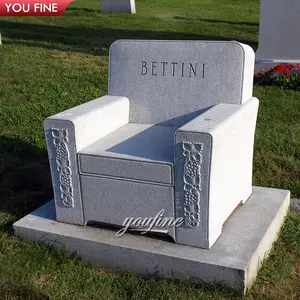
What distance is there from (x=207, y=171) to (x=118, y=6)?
497 inches

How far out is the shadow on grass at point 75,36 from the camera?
10180 mm

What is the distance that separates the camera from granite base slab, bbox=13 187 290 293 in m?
3.06

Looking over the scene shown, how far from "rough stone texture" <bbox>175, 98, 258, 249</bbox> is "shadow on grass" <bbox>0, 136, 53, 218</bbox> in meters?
1.35

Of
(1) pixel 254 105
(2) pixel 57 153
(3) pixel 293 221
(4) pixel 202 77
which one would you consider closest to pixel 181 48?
(4) pixel 202 77

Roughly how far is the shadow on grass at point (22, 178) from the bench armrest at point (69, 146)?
0.55 meters

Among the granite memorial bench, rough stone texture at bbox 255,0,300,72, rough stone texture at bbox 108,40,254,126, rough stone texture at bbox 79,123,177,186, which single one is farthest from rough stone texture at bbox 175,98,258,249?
rough stone texture at bbox 255,0,300,72

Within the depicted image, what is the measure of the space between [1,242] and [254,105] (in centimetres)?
184

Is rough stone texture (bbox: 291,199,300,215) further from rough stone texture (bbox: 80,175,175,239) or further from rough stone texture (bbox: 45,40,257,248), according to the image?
rough stone texture (bbox: 80,175,175,239)

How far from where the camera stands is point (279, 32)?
8070 mm

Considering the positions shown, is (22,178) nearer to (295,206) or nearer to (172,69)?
(172,69)

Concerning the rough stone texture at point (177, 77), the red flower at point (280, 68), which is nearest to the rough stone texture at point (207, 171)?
the rough stone texture at point (177, 77)

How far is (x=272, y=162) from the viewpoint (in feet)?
16.0

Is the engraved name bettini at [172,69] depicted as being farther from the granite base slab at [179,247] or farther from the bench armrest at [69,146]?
the granite base slab at [179,247]

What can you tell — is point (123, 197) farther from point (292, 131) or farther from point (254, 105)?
point (292, 131)
